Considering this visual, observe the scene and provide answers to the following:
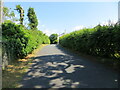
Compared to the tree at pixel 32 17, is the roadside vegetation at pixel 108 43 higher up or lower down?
lower down

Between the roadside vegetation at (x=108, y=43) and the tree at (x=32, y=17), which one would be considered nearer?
the roadside vegetation at (x=108, y=43)

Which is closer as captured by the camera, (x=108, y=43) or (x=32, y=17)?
(x=108, y=43)

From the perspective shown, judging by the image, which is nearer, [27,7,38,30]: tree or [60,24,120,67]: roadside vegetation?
[60,24,120,67]: roadside vegetation

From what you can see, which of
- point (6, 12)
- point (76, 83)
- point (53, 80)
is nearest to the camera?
point (76, 83)

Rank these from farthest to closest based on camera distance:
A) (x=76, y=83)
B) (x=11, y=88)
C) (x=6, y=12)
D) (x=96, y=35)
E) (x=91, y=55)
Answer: (x=6, y=12)
(x=91, y=55)
(x=96, y=35)
(x=76, y=83)
(x=11, y=88)

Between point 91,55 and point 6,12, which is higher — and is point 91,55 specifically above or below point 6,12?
below

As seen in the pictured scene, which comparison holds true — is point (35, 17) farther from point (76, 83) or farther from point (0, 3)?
point (76, 83)

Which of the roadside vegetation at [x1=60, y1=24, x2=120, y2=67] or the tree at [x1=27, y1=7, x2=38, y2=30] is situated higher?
the tree at [x1=27, y1=7, x2=38, y2=30]

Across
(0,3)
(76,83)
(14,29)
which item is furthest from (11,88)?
(0,3)

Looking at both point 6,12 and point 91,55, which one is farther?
point 6,12

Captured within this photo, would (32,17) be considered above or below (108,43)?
above

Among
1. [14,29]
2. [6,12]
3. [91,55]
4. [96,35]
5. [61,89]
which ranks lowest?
[61,89]

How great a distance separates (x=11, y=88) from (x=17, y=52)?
3.93 metres

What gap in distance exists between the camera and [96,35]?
6941 millimetres
